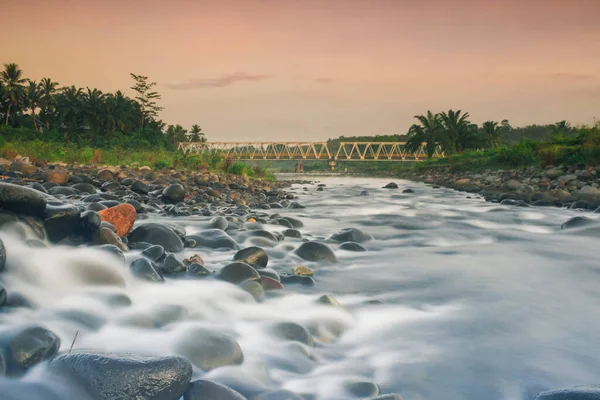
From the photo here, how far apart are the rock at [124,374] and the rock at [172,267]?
1866mm

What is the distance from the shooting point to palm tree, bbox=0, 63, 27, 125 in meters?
56.2

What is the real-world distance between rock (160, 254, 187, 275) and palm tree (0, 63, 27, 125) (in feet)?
205

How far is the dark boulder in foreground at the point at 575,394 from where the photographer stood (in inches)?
80.4

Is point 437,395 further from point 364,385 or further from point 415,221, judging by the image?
point 415,221

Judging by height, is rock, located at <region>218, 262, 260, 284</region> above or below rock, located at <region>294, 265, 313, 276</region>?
above

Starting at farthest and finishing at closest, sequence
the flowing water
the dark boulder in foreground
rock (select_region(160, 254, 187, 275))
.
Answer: rock (select_region(160, 254, 187, 275)) < the flowing water < the dark boulder in foreground

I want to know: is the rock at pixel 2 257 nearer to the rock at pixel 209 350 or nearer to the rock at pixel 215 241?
the rock at pixel 209 350

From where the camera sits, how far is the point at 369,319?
3.48m

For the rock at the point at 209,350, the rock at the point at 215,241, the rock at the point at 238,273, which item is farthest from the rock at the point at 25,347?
the rock at the point at 215,241

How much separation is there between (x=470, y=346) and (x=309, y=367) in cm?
113

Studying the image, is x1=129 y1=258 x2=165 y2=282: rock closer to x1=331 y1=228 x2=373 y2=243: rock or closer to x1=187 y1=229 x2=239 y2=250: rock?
x1=187 y1=229 x2=239 y2=250: rock

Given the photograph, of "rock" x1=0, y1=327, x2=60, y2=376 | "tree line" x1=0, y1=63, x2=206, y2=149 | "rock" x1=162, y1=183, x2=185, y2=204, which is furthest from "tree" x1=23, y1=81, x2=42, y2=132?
"rock" x1=0, y1=327, x2=60, y2=376

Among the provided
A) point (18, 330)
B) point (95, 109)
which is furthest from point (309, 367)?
point (95, 109)

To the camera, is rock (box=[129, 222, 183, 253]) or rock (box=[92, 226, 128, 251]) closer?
rock (box=[92, 226, 128, 251])
